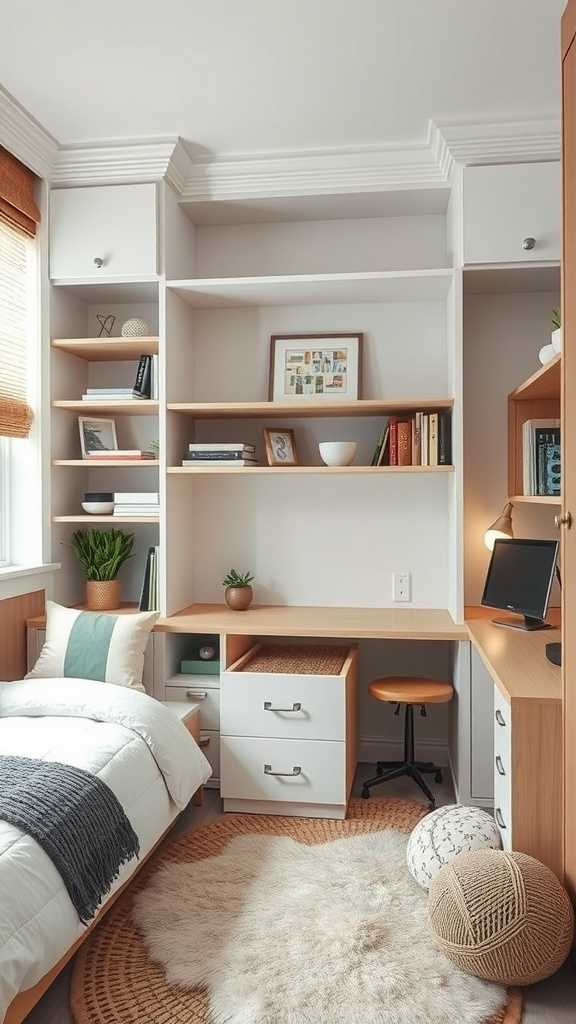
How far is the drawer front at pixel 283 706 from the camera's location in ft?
9.78

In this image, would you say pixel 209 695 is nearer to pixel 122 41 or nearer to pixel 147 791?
pixel 147 791

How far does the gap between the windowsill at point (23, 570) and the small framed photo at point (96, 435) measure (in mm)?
496

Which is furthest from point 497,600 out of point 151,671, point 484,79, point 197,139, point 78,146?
point 78,146

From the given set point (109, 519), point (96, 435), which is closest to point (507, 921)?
point (109, 519)

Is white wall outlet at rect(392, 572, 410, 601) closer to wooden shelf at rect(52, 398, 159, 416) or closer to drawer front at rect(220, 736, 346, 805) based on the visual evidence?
drawer front at rect(220, 736, 346, 805)

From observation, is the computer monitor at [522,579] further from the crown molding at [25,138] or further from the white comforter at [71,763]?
the crown molding at [25,138]

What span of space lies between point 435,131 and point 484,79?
1.11 ft

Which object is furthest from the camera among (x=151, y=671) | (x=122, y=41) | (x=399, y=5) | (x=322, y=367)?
(x=322, y=367)

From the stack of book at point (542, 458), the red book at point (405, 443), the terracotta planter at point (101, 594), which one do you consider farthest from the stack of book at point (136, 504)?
the stack of book at point (542, 458)

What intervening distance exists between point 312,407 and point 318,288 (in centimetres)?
51

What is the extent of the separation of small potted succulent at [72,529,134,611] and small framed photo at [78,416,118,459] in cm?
37

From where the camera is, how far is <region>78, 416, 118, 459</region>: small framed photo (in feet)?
11.5

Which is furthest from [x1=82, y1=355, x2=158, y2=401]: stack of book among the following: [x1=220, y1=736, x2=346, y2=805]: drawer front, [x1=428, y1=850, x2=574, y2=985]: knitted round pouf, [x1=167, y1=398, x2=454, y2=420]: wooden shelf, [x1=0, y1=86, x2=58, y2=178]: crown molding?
[x1=428, y1=850, x2=574, y2=985]: knitted round pouf

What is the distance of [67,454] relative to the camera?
3.53 metres
